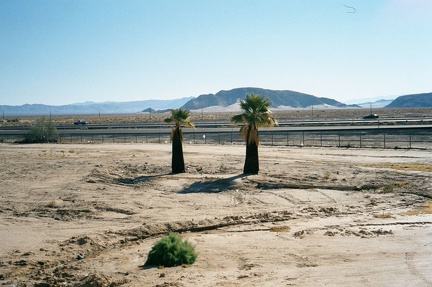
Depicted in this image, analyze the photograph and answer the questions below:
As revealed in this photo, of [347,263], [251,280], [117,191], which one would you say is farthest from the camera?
[117,191]

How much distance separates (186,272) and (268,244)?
380cm

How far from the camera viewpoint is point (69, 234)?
18688 millimetres

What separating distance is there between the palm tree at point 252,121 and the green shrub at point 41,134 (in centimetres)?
3985

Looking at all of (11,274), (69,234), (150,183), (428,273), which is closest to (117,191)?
(150,183)

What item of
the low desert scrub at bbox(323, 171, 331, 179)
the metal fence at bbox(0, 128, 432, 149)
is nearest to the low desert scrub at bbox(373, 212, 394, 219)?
→ the low desert scrub at bbox(323, 171, 331, 179)

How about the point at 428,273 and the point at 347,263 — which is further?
the point at 347,263

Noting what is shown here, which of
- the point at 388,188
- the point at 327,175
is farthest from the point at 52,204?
the point at 388,188

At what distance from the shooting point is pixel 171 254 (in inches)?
564

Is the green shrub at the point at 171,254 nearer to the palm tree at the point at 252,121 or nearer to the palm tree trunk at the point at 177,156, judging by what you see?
the palm tree at the point at 252,121

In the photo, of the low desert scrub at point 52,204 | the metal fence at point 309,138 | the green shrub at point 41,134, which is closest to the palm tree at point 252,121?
the low desert scrub at point 52,204

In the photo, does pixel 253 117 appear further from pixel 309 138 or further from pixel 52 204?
pixel 309 138

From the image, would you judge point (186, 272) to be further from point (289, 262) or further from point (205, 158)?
point (205, 158)

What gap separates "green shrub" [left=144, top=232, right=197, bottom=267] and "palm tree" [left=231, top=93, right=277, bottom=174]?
17.8 m

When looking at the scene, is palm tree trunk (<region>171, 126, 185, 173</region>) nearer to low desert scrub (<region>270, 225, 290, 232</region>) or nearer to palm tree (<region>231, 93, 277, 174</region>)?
palm tree (<region>231, 93, 277, 174</region>)
